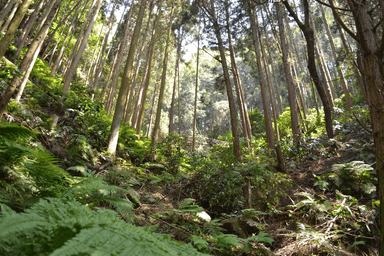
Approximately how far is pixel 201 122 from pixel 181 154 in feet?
112

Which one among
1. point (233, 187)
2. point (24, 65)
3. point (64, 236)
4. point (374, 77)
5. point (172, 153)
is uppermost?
point (24, 65)

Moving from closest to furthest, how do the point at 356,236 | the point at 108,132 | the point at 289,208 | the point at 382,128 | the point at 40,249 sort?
1. the point at 40,249
2. the point at 382,128
3. the point at 356,236
4. the point at 289,208
5. the point at 108,132

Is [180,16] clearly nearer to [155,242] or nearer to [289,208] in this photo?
[289,208]

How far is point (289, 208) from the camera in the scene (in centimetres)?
435

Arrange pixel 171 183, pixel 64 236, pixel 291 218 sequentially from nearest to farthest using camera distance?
1. pixel 64 236
2. pixel 291 218
3. pixel 171 183

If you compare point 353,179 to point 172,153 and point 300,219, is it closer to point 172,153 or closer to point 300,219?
point 300,219

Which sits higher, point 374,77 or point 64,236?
point 374,77

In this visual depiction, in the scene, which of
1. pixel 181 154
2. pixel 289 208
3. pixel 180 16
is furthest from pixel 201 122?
pixel 289 208

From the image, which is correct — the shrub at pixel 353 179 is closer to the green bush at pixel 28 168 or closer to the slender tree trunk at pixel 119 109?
the green bush at pixel 28 168

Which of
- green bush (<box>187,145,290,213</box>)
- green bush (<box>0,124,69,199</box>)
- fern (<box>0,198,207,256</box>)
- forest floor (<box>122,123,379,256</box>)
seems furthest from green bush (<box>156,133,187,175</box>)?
fern (<box>0,198,207,256</box>)

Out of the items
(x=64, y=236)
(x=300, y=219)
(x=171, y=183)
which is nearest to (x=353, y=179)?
(x=300, y=219)

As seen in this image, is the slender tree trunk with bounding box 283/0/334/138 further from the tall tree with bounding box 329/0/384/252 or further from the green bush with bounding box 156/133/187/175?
the green bush with bounding box 156/133/187/175

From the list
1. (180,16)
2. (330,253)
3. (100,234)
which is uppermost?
(180,16)

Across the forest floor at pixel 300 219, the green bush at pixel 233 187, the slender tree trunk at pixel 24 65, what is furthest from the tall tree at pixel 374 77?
the slender tree trunk at pixel 24 65
